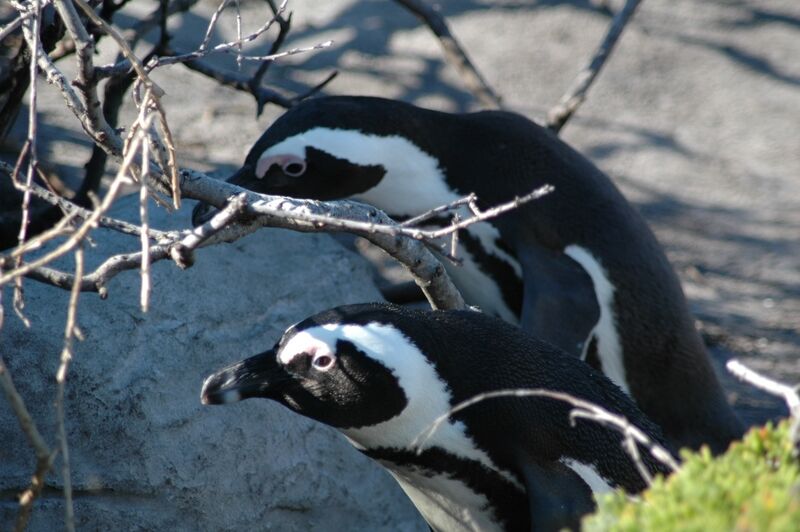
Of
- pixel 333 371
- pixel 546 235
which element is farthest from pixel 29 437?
pixel 546 235

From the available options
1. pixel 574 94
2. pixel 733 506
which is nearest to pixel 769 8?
pixel 574 94

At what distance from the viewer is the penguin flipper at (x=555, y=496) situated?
2.57m

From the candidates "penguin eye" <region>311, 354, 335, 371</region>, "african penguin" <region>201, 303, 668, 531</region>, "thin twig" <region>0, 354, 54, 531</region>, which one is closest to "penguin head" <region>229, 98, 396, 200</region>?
"african penguin" <region>201, 303, 668, 531</region>

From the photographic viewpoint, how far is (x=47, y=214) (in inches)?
157

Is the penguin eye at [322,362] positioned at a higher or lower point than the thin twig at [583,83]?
lower

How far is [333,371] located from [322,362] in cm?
3

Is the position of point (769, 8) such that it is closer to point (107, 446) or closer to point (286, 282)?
point (286, 282)

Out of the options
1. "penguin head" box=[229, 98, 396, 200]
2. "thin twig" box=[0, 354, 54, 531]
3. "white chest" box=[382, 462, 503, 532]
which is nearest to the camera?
"thin twig" box=[0, 354, 54, 531]

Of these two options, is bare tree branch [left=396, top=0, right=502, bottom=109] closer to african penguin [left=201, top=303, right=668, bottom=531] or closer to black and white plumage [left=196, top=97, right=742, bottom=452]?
black and white plumage [left=196, top=97, right=742, bottom=452]

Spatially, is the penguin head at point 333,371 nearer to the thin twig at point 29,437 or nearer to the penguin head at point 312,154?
the thin twig at point 29,437

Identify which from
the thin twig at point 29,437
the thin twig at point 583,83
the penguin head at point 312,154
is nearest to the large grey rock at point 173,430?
the penguin head at point 312,154

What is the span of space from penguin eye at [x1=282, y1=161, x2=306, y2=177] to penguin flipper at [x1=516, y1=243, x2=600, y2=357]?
71 cm

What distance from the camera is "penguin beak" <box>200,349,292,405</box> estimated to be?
8.48 feet

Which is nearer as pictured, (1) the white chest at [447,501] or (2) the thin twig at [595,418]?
(2) the thin twig at [595,418]
